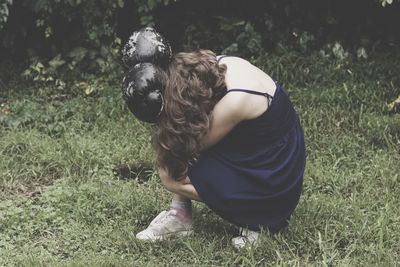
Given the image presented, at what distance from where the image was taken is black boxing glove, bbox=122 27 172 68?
3.24 metres

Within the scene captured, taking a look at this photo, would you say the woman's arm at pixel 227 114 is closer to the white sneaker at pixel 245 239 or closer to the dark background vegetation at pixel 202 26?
the white sneaker at pixel 245 239

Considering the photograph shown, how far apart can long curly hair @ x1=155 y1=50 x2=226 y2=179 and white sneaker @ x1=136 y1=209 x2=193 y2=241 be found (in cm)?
47

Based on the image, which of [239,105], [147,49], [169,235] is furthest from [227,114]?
[169,235]

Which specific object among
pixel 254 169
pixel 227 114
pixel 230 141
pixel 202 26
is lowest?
pixel 202 26

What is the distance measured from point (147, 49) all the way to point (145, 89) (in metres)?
0.21

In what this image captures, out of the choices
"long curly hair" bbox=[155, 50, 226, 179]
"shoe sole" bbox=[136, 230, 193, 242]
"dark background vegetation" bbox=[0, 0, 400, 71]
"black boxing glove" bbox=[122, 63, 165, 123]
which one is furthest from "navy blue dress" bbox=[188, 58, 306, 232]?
"dark background vegetation" bbox=[0, 0, 400, 71]

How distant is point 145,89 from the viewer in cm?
314

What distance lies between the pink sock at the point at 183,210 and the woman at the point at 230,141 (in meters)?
0.13

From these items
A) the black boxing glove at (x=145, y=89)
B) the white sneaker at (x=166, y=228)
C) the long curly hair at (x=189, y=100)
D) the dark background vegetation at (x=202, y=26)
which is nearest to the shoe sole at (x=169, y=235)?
the white sneaker at (x=166, y=228)

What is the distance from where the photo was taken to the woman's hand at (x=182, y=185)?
3.51 m

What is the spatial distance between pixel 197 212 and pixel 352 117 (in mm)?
1506

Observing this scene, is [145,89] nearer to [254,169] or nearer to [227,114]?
[227,114]

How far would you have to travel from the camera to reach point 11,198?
4203mm

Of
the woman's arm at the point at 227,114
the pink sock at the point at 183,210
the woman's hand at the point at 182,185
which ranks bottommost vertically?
the pink sock at the point at 183,210
